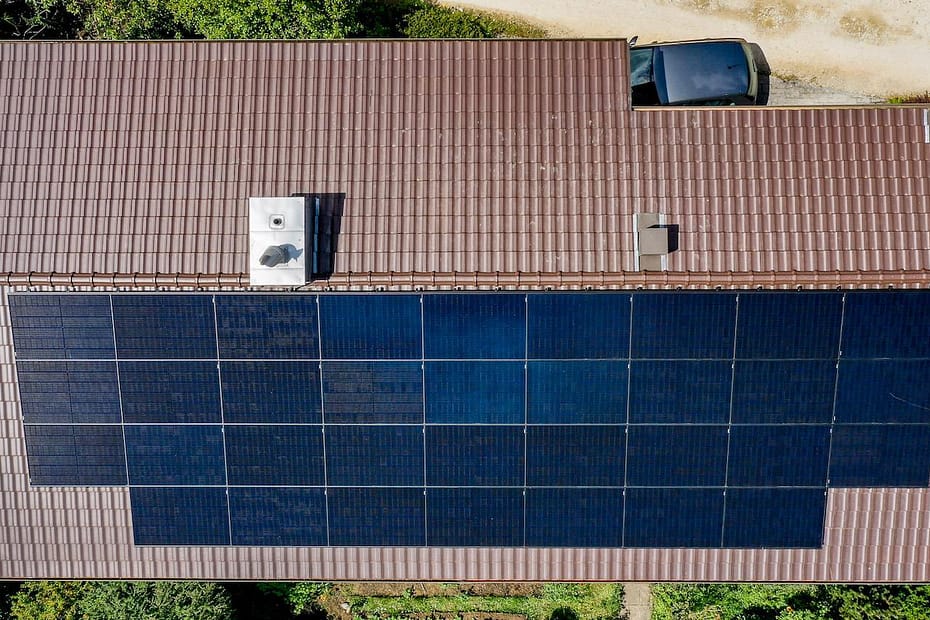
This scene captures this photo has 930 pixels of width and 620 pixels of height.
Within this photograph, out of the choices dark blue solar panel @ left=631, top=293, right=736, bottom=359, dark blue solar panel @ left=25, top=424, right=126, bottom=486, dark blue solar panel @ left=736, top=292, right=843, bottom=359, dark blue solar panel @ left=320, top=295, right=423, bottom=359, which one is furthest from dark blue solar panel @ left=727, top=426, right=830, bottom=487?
dark blue solar panel @ left=25, top=424, right=126, bottom=486

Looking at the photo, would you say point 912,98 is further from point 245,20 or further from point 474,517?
point 245,20

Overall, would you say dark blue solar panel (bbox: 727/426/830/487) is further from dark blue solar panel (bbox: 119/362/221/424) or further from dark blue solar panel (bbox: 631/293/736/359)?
dark blue solar panel (bbox: 119/362/221/424)

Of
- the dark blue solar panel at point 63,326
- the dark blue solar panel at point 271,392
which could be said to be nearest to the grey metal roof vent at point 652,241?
the dark blue solar panel at point 271,392

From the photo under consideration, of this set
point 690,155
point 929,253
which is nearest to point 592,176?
point 690,155

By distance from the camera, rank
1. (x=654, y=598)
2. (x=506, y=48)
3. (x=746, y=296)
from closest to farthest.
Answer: (x=746, y=296)
(x=506, y=48)
(x=654, y=598)

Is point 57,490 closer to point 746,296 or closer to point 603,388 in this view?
point 603,388

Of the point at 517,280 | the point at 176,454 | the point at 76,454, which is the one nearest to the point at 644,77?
the point at 517,280

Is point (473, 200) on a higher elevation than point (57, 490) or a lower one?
higher
